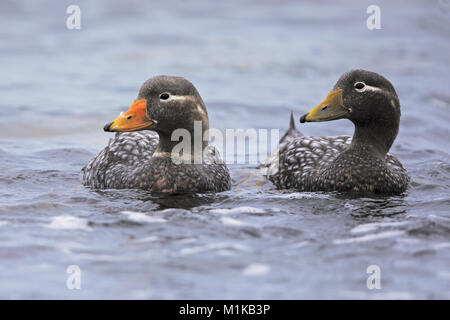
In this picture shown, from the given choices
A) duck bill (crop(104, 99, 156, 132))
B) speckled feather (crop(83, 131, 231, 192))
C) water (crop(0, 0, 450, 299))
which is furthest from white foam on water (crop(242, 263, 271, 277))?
duck bill (crop(104, 99, 156, 132))

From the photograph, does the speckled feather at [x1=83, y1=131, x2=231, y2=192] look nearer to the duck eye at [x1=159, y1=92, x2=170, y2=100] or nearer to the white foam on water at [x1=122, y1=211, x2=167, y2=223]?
the duck eye at [x1=159, y1=92, x2=170, y2=100]

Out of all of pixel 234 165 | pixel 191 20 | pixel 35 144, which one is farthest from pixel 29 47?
pixel 234 165

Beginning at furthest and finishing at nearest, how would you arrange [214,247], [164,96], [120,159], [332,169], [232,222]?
[120,159], [332,169], [164,96], [232,222], [214,247]

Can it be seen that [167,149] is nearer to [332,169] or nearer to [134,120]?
[134,120]

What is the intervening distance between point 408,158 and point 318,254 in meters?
6.06

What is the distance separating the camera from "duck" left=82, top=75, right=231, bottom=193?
8820mm

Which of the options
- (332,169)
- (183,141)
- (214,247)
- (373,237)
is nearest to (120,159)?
(183,141)

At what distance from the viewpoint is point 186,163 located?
9.21 meters

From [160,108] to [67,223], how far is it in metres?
1.93

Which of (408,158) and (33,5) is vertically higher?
(33,5)

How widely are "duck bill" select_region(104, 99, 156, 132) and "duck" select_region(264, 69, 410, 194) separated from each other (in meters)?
2.04

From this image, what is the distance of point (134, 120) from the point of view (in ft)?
28.8

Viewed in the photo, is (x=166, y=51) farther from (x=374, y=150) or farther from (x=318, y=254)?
(x=318, y=254)

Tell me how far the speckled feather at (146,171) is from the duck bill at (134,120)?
58 centimetres
